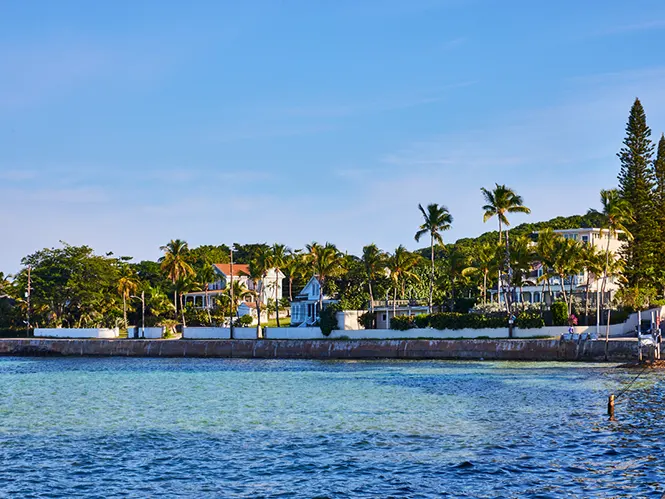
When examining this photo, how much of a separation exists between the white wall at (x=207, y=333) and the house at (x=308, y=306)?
1243cm

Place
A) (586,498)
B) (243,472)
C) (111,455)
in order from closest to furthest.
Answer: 1. (586,498)
2. (243,472)
3. (111,455)

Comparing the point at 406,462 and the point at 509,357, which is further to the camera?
the point at 509,357

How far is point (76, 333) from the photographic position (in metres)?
97.4

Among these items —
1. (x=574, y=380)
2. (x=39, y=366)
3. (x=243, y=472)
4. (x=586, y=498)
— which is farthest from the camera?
(x=39, y=366)

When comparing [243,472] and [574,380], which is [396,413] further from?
[574,380]

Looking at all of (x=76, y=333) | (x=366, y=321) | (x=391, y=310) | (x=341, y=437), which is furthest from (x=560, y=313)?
(x=76, y=333)

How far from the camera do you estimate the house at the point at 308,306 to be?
325ft

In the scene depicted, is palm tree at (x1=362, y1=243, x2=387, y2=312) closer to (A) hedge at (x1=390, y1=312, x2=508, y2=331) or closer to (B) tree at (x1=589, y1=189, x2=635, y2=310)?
(A) hedge at (x1=390, y1=312, x2=508, y2=331)

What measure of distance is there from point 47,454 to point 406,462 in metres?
11.4

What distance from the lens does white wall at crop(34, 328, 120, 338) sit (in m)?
95.4

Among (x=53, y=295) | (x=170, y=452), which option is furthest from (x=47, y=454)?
(x=53, y=295)

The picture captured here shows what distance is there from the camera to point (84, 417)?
114 ft

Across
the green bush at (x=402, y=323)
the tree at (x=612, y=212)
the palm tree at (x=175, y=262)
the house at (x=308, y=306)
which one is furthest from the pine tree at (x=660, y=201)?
the palm tree at (x=175, y=262)

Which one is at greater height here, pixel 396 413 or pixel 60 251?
pixel 60 251
